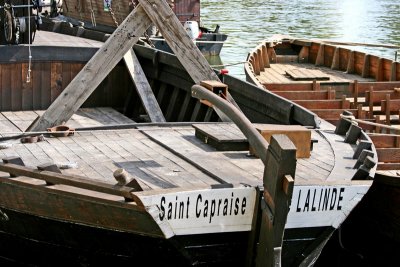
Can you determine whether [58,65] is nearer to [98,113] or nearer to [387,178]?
[98,113]

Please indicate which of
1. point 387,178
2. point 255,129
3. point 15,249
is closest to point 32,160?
point 15,249

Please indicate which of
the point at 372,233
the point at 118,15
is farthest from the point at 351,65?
the point at 118,15

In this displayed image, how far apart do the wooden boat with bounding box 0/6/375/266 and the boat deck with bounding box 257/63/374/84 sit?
7.11m

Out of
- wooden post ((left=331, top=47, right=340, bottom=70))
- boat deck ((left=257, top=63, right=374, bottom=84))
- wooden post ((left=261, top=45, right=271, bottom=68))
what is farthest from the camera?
wooden post ((left=261, top=45, right=271, bottom=68))

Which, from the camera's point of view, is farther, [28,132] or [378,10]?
[378,10]

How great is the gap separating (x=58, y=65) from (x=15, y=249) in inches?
207

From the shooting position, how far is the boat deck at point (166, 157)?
32.4 feet

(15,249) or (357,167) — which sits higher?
(357,167)

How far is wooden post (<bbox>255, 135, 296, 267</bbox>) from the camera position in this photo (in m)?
8.69

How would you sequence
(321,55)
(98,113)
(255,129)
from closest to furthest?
(255,129)
(98,113)
(321,55)

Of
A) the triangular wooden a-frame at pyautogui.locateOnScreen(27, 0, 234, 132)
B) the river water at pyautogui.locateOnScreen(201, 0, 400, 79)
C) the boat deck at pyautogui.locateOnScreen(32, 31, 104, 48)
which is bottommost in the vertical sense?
the river water at pyautogui.locateOnScreen(201, 0, 400, 79)

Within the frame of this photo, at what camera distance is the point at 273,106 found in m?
12.7

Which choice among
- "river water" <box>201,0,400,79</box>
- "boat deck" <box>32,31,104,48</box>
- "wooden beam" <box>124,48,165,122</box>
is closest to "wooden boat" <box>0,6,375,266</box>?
"wooden beam" <box>124,48,165,122</box>

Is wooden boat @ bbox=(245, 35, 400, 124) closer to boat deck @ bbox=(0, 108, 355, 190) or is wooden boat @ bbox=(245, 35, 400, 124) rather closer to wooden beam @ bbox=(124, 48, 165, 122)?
wooden beam @ bbox=(124, 48, 165, 122)
